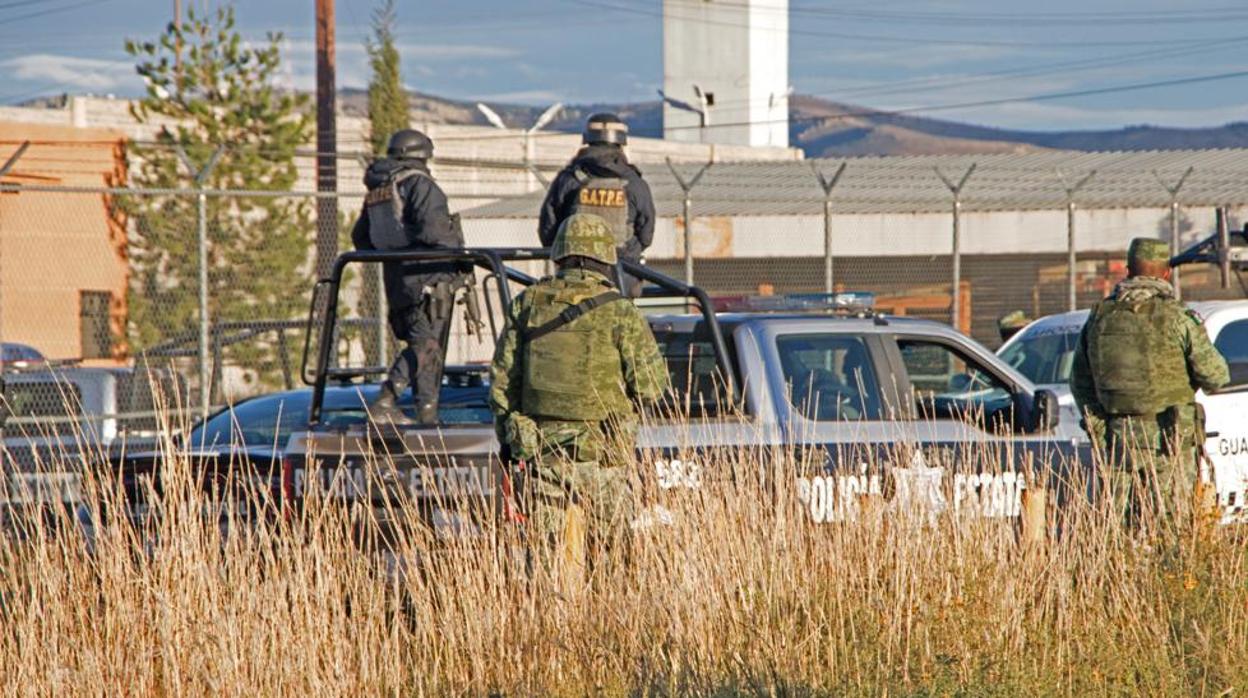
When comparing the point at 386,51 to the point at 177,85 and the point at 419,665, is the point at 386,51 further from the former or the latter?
the point at 419,665

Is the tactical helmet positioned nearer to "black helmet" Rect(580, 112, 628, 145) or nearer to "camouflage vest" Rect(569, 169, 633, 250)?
"camouflage vest" Rect(569, 169, 633, 250)

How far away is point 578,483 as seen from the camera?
6.62 metres

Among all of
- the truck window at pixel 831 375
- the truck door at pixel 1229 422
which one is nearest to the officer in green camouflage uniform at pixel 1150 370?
the truck window at pixel 831 375

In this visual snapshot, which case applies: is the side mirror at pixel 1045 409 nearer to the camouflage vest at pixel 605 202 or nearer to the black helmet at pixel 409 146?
the camouflage vest at pixel 605 202

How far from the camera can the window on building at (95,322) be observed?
26109 millimetres

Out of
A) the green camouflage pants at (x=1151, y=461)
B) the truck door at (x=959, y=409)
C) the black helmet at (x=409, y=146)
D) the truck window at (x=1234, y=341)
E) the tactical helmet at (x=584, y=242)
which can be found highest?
the black helmet at (x=409, y=146)

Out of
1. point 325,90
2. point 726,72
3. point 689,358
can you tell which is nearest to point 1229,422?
point 689,358

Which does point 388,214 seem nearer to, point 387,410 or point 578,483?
point 387,410

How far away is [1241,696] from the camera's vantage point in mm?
5758

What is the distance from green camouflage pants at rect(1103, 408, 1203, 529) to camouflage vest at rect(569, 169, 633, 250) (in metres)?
2.54

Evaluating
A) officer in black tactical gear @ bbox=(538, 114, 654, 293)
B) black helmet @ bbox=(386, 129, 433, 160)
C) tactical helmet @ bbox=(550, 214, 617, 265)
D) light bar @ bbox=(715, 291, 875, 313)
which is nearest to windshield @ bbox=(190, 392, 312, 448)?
black helmet @ bbox=(386, 129, 433, 160)

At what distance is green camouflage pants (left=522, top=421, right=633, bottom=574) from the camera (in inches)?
256

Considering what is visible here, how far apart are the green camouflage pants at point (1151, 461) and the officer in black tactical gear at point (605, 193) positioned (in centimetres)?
245

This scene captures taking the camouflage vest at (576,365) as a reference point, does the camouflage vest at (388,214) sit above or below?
above
